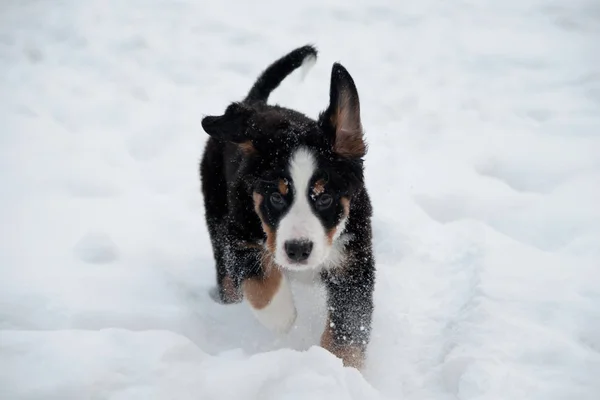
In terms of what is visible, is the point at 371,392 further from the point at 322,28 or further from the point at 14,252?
the point at 322,28

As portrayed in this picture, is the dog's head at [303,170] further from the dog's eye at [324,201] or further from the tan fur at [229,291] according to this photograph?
the tan fur at [229,291]

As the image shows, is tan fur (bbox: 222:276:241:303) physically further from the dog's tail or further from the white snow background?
the dog's tail

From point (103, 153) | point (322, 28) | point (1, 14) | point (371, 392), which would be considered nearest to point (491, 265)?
point (371, 392)

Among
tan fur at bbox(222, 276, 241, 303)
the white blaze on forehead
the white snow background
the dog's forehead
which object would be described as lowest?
tan fur at bbox(222, 276, 241, 303)

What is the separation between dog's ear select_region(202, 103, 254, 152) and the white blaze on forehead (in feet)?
0.81

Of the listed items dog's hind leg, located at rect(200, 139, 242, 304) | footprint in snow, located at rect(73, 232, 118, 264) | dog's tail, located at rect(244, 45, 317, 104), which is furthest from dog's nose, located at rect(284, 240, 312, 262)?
dog's tail, located at rect(244, 45, 317, 104)

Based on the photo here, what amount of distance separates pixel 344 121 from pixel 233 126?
0.42 metres

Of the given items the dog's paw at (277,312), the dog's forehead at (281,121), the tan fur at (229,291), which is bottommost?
the tan fur at (229,291)

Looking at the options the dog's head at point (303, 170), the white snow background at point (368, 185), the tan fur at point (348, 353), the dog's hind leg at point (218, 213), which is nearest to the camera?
the white snow background at point (368, 185)

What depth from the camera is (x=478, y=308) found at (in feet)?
8.55

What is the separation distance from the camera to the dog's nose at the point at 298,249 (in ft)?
7.15

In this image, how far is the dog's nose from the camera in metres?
2.18

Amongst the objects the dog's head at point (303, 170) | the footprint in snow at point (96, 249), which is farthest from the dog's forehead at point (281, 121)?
the footprint in snow at point (96, 249)

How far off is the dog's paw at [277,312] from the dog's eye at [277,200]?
48cm
